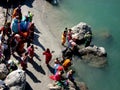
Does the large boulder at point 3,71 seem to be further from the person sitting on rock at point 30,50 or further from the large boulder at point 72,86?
the large boulder at point 72,86

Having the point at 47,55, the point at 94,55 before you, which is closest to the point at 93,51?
the point at 94,55

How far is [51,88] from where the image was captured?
30.2m

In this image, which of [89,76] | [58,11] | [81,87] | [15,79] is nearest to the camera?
[15,79]

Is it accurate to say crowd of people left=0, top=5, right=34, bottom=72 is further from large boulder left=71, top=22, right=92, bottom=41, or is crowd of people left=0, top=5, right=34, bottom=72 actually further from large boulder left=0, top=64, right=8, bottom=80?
large boulder left=71, top=22, right=92, bottom=41

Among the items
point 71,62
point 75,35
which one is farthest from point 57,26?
point 71,62

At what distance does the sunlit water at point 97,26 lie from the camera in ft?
117

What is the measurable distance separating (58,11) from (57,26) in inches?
121

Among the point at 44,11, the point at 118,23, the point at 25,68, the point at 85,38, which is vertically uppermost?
the point at 118,23

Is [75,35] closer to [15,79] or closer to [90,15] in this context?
[90,15]

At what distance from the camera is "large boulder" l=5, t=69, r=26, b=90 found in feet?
91.9

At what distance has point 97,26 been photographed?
44.2m

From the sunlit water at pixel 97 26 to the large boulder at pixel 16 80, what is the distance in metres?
7.58

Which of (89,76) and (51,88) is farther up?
(89,76)

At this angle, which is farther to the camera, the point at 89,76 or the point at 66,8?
the point at 66,8
